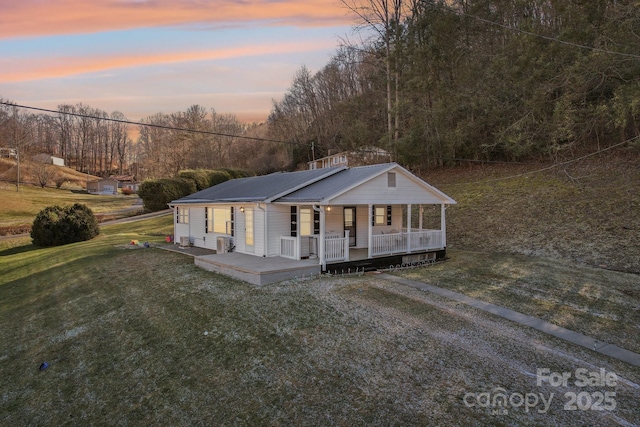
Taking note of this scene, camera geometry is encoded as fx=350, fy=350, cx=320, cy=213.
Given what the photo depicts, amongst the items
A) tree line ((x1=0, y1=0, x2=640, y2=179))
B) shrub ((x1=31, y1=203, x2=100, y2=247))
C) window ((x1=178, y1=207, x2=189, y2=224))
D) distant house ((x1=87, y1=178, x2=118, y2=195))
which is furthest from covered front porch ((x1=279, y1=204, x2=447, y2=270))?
distant house ((x1=87, y1=178, x2=118, y2=195))

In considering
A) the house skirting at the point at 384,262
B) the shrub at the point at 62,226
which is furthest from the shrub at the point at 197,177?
the house skirting at the point at 384,262

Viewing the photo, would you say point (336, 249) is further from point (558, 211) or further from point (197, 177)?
point (197, 177)

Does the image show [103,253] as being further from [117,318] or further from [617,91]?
[617,91]

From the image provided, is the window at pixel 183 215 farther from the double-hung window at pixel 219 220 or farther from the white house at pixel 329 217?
the white house at pixel 329 217

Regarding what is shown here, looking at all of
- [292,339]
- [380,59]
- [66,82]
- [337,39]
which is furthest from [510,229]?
[66,82]

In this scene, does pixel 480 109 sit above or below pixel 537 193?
above
